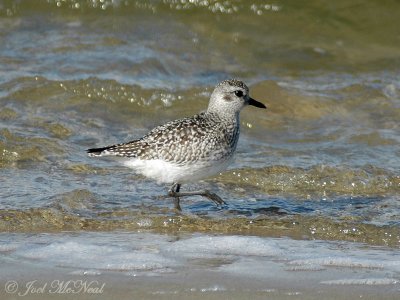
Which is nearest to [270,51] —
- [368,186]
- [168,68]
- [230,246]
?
[168,68]

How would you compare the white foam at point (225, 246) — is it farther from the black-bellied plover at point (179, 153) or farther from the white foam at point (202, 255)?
the black-bellied plover at point (179, 153)

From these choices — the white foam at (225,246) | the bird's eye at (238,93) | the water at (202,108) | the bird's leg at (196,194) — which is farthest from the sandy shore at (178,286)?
the bird's eye at (238,93)

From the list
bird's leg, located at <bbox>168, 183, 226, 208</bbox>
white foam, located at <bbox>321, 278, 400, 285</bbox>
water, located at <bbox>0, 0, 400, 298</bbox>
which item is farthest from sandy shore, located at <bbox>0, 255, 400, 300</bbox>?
bird's leg, located at <bbox>168, 183, 226, 208</bbox>

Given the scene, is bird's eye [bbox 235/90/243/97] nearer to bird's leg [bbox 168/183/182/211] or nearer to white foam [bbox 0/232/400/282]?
bird's leg [bbox 168/183/182/211]

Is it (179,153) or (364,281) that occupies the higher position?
(179,153)

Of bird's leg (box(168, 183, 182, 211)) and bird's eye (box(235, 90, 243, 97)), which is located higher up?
bird's eye (box(235, 90, 243, 97))

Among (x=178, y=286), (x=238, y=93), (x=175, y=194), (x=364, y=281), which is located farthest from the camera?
(x=238, y=93)

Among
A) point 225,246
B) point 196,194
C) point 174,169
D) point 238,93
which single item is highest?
point 238,93

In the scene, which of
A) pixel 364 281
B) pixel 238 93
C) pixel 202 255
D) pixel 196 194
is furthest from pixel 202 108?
pixel 364 281

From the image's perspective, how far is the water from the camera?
26.2 ft

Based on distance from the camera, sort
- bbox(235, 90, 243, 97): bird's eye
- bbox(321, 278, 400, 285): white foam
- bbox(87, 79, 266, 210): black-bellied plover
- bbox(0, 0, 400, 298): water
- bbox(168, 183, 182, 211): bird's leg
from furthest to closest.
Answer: bbox(235, 90, 243, 97): bird's eye < bbox(168, 183, 182, 211): bird's leg < bbox(87, 79, 266, 210): black-bellied plover < bbox(0, 0, 400, 298): water < bbox(321, 278, 400, 285): white foam

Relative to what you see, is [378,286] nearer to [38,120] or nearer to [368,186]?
[368,186]

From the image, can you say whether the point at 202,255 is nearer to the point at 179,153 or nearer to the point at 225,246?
the point at 225,246

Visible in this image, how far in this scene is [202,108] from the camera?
483 inches
